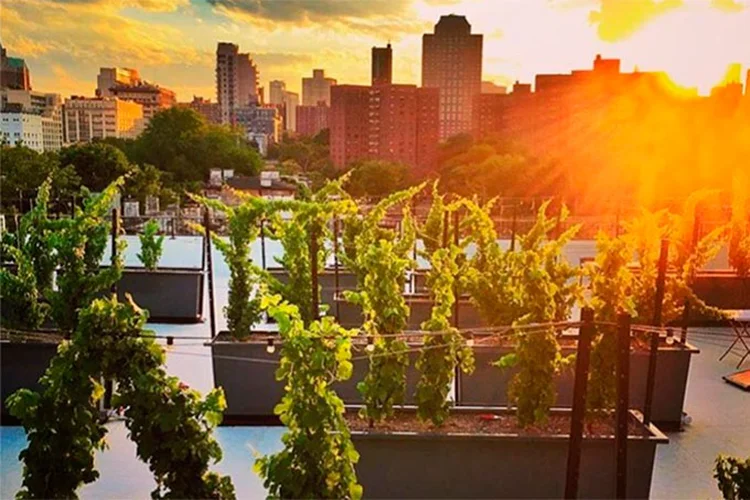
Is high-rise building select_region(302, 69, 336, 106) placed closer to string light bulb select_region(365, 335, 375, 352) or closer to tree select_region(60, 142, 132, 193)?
tree select_region(60, 142, 132, 193)

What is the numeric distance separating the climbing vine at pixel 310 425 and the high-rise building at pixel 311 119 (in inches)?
2353

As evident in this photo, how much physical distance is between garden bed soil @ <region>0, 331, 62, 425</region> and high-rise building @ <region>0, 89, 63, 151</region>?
4445 cm

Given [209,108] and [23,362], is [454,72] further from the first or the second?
[23,362]

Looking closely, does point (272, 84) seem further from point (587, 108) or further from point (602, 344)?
point (602, 344)

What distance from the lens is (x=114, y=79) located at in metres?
84.1

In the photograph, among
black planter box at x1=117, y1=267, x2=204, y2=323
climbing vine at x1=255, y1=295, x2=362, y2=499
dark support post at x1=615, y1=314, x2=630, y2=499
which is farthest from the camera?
black planter box at x1=117, y1=267, x2=204, y2=323

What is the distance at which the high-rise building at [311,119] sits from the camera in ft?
207

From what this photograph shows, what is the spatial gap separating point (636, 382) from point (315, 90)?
60.5m

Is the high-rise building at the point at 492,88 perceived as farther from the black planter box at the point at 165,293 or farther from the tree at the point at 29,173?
the black planter box at the point at 165,293

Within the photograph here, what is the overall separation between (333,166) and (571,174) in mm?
20062

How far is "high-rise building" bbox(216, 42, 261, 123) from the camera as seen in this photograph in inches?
3263

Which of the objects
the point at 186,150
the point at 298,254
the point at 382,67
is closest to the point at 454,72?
the point at 382,67

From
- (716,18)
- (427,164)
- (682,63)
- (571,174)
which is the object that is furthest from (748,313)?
(427,164)

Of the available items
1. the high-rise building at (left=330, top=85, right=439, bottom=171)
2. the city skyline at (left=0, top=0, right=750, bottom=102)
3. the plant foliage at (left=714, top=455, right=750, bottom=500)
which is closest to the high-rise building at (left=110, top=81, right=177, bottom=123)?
the high-rise building at (left=330, top=85, right=439, bottom=171)
